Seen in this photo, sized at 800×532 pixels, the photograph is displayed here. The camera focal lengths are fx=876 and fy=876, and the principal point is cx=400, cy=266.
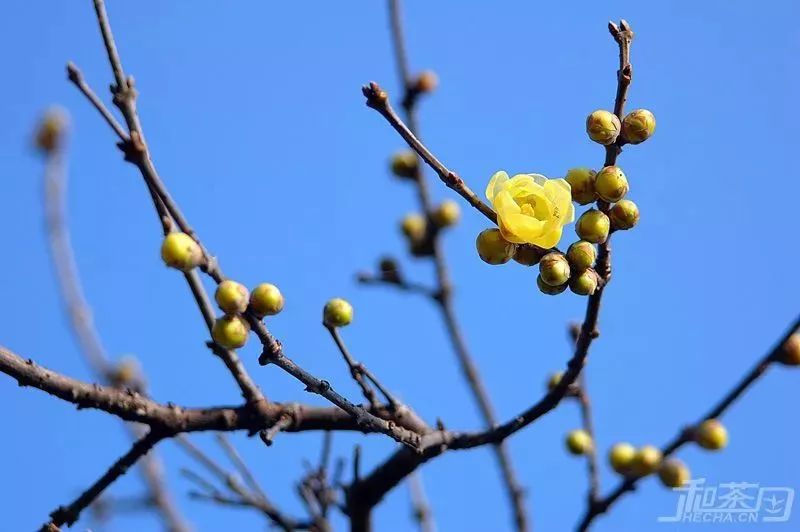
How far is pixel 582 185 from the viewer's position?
6.50 ft

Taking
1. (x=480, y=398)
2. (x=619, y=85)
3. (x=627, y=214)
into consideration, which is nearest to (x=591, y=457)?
(x=480, y=398)

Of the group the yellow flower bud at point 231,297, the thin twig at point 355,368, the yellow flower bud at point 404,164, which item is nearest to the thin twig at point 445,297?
the yellow flower bud at point 404,164

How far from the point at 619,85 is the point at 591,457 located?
146cm

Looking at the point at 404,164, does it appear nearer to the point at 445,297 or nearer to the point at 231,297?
the point at 445,297

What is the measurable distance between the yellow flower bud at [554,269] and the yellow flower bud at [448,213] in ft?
8.99

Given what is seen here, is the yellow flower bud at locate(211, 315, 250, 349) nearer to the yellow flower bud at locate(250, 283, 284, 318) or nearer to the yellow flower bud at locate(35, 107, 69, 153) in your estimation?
the yellow flower bud at locate(250, 283, 284, 318)

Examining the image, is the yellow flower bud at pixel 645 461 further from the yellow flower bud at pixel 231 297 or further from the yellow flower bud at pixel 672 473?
the yellow flower bud at pixel 231 297

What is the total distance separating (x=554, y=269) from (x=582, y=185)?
0.23m

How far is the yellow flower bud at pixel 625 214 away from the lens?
6.39 feet

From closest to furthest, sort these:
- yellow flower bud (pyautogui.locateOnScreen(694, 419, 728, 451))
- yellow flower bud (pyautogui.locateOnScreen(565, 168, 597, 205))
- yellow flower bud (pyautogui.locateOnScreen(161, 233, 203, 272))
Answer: yellow flower bud (pyautogui.locateOnScreen(161, 233, 203, 272)), yellow flower bud (pyautogui.locateOnScreen(565, 168, 597, 205)), yellow flower bud (pyautogui.locateOnScreen(694, 419, 728, 451))

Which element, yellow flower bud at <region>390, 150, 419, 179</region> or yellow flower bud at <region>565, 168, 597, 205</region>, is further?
yellow flower bud at <region>390, 150, 419, 179</region>

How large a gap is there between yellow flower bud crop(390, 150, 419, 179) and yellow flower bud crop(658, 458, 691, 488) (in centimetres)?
191

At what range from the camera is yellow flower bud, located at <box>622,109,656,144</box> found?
191 centimetres

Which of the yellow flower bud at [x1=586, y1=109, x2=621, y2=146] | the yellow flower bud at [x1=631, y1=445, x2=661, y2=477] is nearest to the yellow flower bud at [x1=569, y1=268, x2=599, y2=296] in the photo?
the yellow flower bud at [x1=586, y1=109, x2=621, y2=146]
